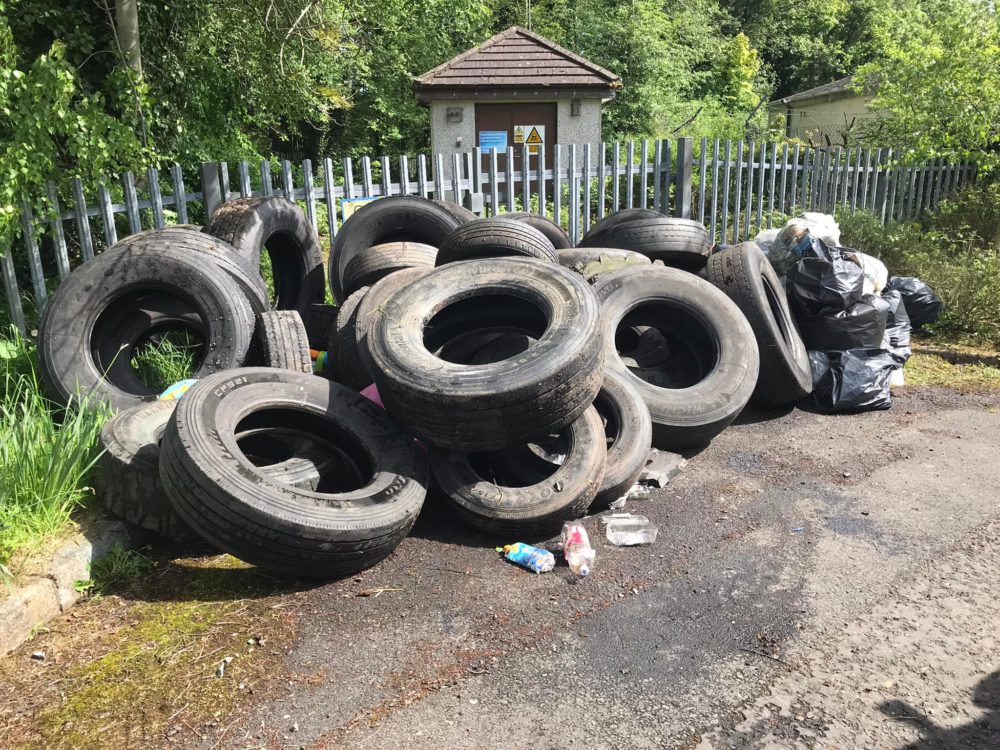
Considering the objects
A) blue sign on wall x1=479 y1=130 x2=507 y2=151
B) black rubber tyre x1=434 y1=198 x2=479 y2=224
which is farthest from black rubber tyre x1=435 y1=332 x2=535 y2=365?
blue sign on wall x1=479 y1=130 x2=507 y2=151

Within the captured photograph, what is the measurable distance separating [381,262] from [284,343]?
1434 millimetres

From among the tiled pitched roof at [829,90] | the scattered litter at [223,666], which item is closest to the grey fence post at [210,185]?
the scattered litter at [223,666]

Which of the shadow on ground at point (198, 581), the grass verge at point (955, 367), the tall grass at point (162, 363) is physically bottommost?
the grass verge at point (955, 367)

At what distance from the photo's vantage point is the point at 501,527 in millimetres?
3807

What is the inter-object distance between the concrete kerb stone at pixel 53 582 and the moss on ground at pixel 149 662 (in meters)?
0.07

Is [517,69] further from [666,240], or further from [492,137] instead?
[666,240]

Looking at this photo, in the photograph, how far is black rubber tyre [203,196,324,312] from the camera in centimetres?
589

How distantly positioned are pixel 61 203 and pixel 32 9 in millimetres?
3134

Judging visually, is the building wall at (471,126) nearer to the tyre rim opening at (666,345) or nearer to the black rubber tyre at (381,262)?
the black rubber tyre at (381,262)

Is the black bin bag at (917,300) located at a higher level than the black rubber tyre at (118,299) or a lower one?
lower

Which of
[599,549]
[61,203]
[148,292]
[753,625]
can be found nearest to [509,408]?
[599,549]

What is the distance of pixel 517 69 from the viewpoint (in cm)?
1922

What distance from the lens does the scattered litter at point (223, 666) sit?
2.88 m

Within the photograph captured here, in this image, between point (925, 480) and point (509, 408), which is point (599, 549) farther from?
point (925, 480)
